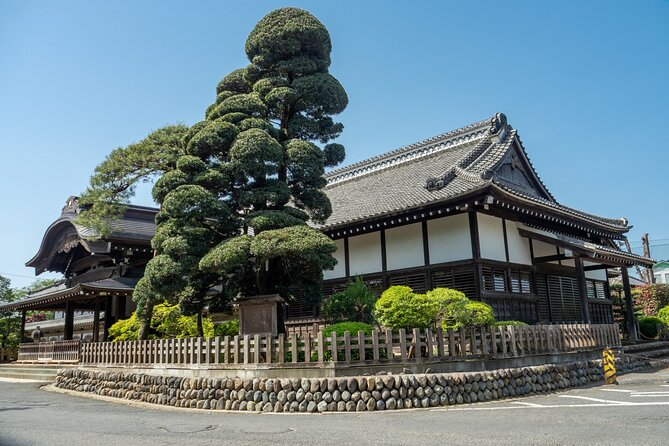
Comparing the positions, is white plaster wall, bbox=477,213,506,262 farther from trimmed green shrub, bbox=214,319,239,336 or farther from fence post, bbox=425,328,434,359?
trimmed green shrub, bbox=214,319,239,336

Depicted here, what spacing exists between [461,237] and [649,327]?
12.2 m

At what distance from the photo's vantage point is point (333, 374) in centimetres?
985

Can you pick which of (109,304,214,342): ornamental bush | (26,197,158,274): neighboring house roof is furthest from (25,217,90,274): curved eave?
(109,304,214,342): ornamental bush

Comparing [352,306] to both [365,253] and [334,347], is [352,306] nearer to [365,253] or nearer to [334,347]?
[334,347]

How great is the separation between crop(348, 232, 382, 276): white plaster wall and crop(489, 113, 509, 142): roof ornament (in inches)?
259

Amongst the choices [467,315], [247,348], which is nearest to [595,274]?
[467,315]

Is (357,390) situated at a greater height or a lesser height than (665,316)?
lesser

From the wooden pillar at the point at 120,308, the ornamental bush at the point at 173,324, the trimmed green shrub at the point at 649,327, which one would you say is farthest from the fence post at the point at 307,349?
the trimmed green shrub at the point at 649,327

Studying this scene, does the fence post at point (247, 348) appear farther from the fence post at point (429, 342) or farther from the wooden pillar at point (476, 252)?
the wooden pillar at point (476, 252)

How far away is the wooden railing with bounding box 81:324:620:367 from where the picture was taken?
10.1 meters

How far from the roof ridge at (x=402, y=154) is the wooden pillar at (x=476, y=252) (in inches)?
275

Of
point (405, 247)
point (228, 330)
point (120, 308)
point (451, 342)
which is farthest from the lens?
point (120, 308)

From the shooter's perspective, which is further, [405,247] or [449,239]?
[405,247]

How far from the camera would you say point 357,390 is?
9586mm
